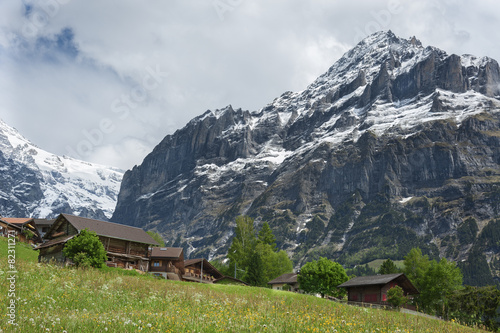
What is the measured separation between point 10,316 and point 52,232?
63439 millimetres

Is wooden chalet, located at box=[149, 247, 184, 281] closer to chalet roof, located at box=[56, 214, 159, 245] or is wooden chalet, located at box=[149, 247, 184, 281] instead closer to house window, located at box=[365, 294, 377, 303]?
chalet roof, located at box=[56, 214, 159, 245]

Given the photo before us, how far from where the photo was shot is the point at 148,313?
1848 centimetres

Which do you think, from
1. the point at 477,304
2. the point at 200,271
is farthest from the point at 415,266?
the point at 200,271

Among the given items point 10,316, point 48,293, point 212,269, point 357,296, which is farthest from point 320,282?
point 10,316

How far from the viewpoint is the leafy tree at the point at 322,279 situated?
268 ft

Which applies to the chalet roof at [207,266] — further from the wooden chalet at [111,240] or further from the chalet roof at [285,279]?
the chalet roof at [285,279]

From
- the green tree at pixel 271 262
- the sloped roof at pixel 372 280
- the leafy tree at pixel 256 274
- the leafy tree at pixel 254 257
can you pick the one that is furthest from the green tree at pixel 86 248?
the green tree at pixel 271 262

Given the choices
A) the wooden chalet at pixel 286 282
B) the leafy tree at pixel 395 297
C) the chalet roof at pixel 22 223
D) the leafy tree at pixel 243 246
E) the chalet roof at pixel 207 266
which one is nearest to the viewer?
the leafy tree at pixel 395 297

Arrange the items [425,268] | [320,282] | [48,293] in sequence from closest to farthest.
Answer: [48,293], [320,282], [425,268]

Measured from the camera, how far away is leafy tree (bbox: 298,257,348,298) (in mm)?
81812

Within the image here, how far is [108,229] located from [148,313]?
192ft

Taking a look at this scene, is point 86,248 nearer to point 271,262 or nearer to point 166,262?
point 166,262

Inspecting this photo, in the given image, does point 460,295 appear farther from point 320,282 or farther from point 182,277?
point 182,277

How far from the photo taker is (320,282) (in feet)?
269
